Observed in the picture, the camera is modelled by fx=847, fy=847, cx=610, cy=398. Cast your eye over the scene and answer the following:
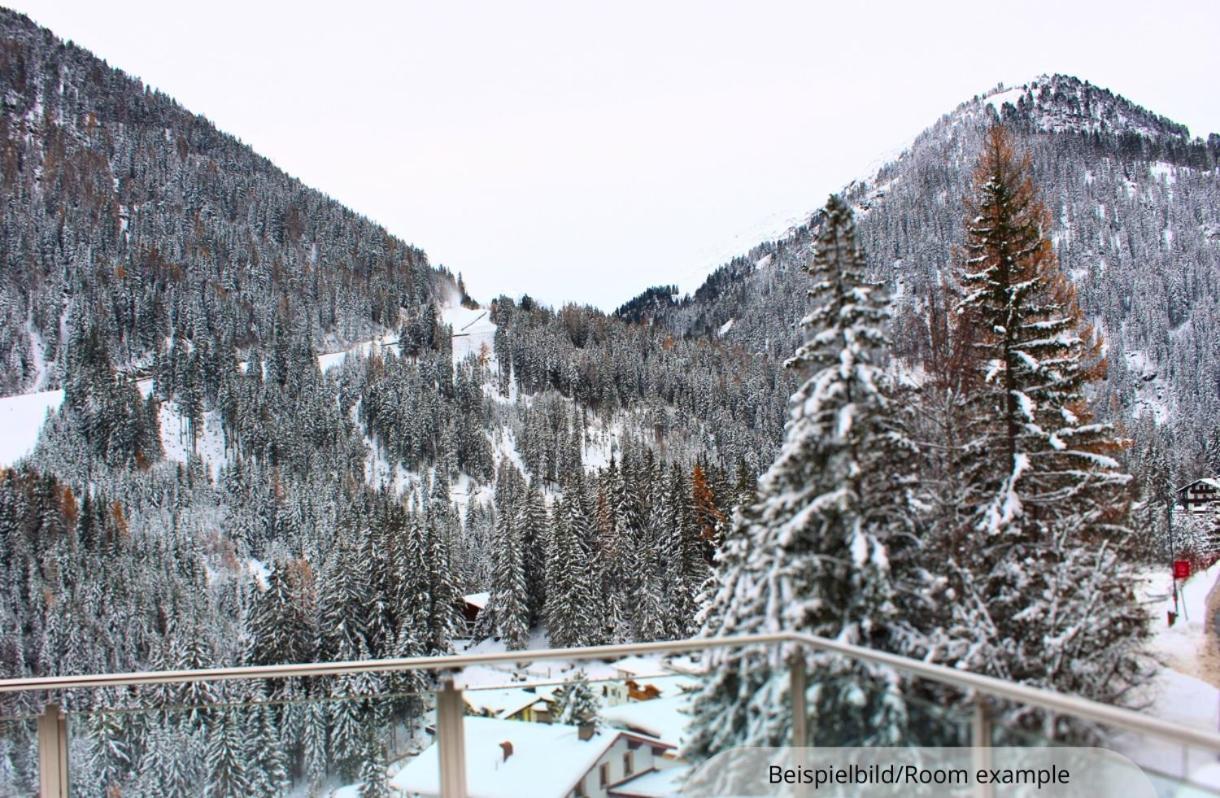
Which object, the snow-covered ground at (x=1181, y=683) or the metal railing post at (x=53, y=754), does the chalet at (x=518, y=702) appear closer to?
the metal railing post at (x=53, y=754)

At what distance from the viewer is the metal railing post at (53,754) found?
364 centimetres

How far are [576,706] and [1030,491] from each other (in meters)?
12.4

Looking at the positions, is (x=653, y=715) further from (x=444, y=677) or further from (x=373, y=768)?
(x=373, y=768)

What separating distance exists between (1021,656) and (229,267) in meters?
203

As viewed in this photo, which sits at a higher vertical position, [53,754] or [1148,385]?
[1148,385]

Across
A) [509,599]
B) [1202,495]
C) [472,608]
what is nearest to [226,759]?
[509,599]

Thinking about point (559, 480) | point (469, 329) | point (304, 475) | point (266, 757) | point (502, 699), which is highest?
point (469, 329)

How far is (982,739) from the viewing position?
96.2 inches

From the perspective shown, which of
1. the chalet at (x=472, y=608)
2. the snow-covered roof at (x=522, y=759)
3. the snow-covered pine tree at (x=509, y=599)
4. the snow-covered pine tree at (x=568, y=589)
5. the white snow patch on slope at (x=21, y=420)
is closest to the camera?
the snow-covered roof at (x=522, y=759)

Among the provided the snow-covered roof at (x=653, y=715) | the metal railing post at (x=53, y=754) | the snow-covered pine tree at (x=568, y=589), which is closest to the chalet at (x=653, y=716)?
the snow-covered roof at (x=653, y=715)

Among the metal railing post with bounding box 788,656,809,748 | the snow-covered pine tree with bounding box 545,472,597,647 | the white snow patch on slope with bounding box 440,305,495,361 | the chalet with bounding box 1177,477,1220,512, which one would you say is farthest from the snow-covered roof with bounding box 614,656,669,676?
the white snow patch on slope with bounding box 440,305,495,361

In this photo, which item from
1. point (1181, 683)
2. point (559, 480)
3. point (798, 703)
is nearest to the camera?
point (798, 703)

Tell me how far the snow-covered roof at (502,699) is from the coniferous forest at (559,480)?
175mm

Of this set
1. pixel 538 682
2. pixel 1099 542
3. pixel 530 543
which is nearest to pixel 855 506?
pixel 1099 542
